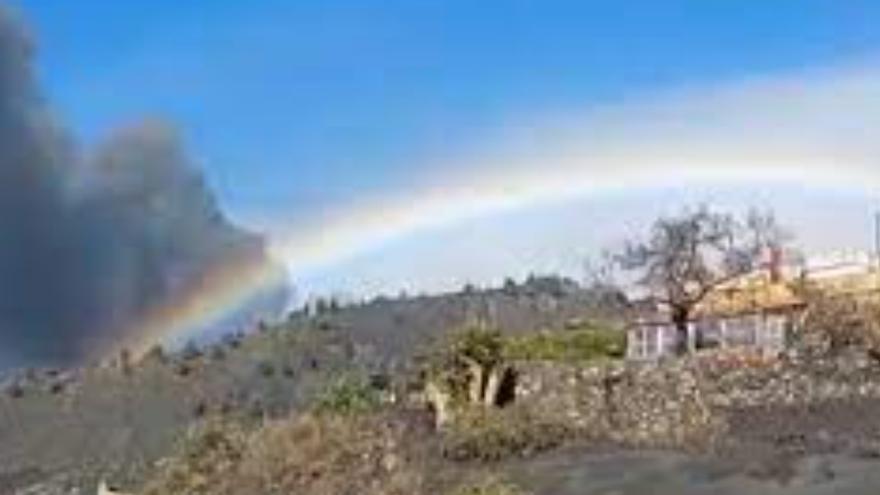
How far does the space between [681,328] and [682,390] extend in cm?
603

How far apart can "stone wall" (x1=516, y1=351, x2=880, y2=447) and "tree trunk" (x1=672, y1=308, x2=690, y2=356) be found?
66.1 inches

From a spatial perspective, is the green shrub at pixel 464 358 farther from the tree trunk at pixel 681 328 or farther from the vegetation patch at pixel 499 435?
the tree trunk at pixel 681 328

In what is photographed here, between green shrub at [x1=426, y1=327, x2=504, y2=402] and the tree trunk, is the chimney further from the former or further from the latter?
green shrub at [x1=426, y1=327, x2=504, y2=402]

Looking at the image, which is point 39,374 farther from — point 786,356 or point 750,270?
point 786,356

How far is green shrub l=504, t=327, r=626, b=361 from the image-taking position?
1849 inches

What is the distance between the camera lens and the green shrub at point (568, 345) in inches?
1849

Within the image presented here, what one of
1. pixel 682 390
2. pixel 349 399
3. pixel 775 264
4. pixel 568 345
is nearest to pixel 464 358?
pixel 349 399

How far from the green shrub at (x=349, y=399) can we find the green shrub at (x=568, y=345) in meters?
3.28

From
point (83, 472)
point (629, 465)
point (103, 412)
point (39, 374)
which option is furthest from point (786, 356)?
point (39, 374)

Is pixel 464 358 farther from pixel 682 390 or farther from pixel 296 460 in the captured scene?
pixel 682 390

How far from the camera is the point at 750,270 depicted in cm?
5538

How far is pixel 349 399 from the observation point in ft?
152

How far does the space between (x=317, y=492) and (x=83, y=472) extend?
20424 millimetres

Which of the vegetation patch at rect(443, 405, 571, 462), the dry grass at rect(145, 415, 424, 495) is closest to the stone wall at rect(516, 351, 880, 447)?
the vegetation patch at rect(443, 405, 571, 462)
